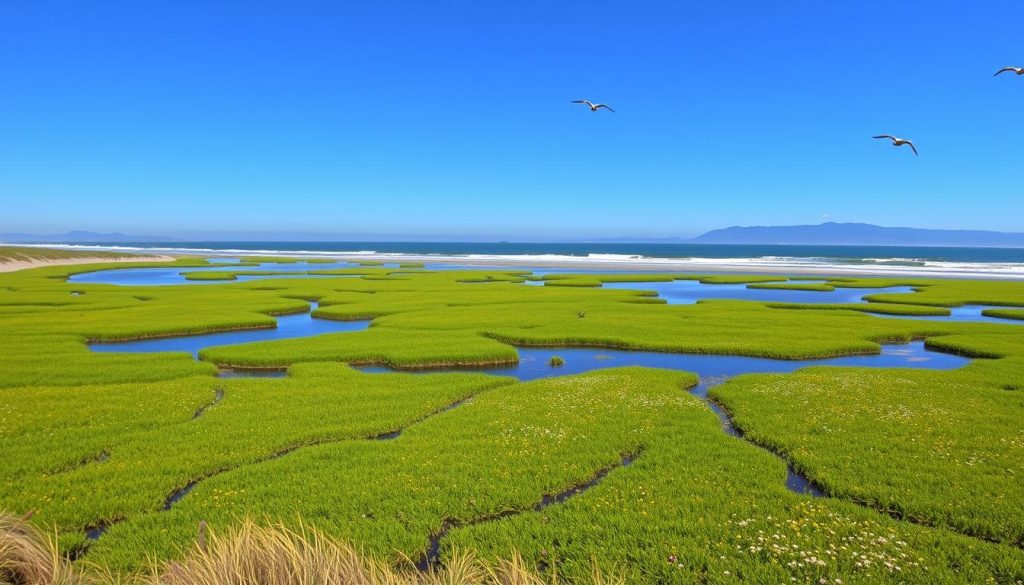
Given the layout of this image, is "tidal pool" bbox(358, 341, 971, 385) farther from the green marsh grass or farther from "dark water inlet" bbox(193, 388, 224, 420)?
"dark water inlet" bbox(193, 388, 224, 420)

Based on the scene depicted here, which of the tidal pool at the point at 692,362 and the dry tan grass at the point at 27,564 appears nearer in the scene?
the dry tan grass at the point at 27,564

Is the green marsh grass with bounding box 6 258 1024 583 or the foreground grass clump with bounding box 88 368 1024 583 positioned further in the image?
the green marsh grass with bounding box 6 258 1024 583

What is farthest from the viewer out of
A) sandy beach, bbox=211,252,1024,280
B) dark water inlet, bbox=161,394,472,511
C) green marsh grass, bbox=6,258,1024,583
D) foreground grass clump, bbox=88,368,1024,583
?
sandy beach, bbox=211,252,1024,280

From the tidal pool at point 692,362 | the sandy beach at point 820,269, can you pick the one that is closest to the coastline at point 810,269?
the sandy beach at point 820,269

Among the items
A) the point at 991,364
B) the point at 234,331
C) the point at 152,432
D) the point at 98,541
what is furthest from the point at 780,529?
the point at 234,331

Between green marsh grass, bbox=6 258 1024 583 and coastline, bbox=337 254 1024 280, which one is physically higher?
coastline, bbox=337 254 1024 280

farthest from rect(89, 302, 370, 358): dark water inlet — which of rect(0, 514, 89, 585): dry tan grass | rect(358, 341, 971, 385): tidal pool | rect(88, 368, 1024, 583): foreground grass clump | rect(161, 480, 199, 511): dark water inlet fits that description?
rect(0, 514, 89, 585): dry tan grass

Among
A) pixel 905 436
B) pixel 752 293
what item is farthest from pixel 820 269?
pixel 905 436

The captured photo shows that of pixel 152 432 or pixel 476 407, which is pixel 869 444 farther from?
pixel 152 432

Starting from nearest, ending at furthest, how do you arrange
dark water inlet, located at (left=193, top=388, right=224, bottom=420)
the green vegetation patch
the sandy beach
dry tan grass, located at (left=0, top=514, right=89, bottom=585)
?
dry tan grass, located at (left=0, top=514, right=89, bottom=585)
the green vegetation patch
dark water inlet, located at (left=193, top=388, right=224, bottom=420)
the sandy beach

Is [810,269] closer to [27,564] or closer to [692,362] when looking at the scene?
[692,362]

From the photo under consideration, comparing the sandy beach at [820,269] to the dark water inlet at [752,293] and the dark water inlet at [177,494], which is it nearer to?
the dark water inlet at [752,293]

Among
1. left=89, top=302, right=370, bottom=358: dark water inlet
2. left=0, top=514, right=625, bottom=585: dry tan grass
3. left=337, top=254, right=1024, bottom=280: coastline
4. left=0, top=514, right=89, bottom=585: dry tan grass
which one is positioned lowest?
left=89, top=302, right=370, bottom=358: dark water inlet

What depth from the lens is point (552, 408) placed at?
19562 mm
